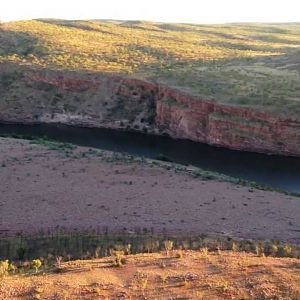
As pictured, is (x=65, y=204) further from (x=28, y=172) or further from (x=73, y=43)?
(x=73, y=43)

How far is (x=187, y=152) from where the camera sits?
143 ft

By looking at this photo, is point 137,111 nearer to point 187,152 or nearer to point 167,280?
point 187,152

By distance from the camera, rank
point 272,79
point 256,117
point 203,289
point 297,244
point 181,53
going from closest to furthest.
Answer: point 203,289 < point 297,244 < point 256,117 < point 272,79 < point 181,53

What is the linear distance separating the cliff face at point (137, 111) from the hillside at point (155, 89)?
0.08 metres

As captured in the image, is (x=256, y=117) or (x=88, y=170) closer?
(x=88, y=170)

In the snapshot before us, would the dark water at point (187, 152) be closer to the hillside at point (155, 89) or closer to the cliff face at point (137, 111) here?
the cliff face at point (137, 111)

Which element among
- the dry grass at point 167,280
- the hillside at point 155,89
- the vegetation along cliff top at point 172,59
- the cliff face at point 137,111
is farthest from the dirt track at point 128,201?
the vegetation along cliff top at point 172,59

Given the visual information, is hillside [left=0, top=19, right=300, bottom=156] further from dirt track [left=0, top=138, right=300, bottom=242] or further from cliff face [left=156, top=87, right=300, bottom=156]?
dirt track [left=0, top=138, right=300, bottom=242]

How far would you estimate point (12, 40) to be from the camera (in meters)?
72.2

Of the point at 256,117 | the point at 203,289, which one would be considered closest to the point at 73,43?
the point at 256,117

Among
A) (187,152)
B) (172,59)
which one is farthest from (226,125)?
(172,59)

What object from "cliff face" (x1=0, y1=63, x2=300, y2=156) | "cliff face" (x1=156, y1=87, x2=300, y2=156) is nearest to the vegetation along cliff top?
"cliff face" (x1=156, y1=87, x2=300, y2=156)

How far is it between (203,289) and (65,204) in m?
13.6

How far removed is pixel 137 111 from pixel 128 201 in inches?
1067
